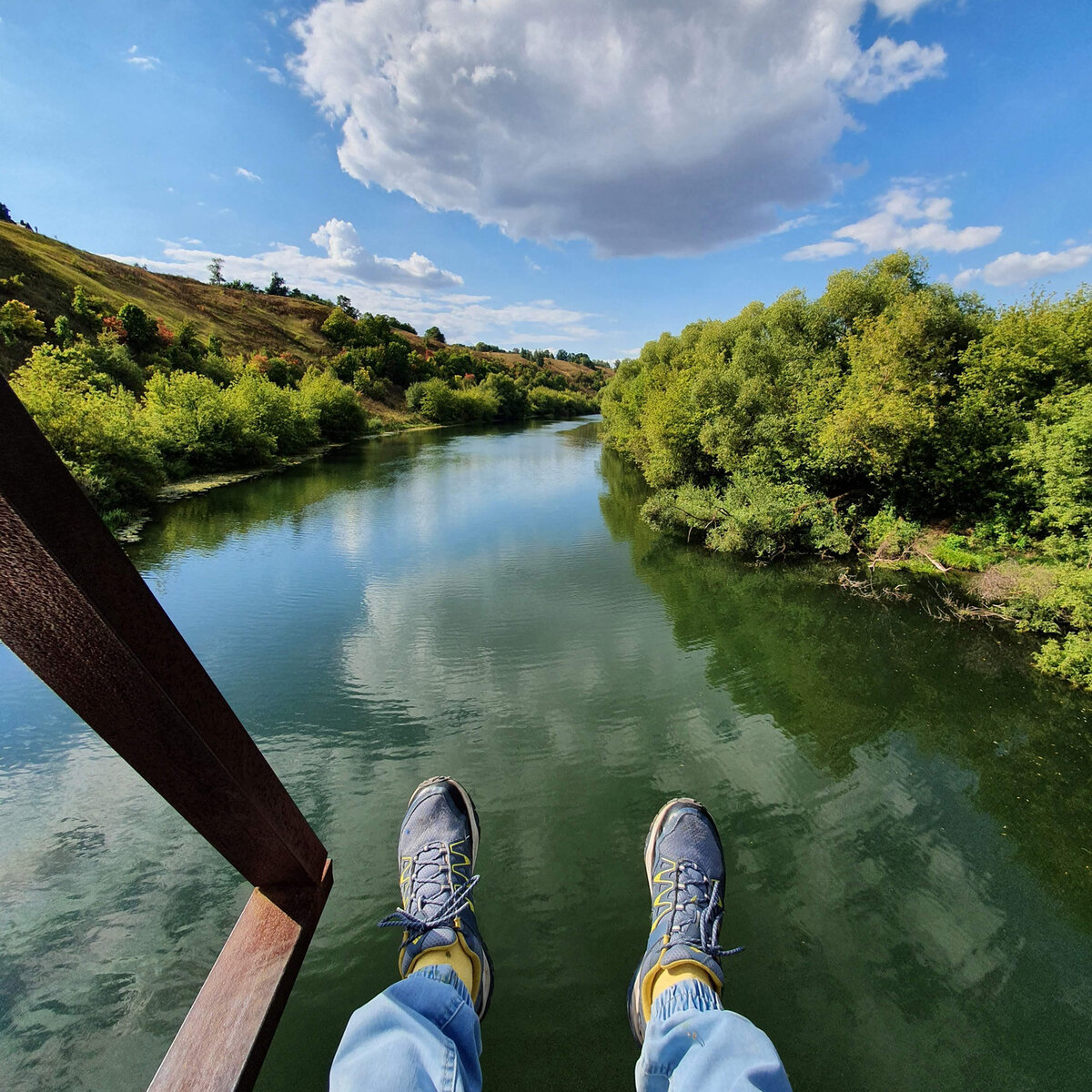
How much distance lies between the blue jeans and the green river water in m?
1.46

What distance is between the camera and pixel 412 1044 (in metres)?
1.92

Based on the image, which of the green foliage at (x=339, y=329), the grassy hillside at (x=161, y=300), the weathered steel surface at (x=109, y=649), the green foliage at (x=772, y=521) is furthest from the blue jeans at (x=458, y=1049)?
the green foliage at (x=339, y=329)

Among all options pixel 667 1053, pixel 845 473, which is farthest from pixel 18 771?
pixel 845 473

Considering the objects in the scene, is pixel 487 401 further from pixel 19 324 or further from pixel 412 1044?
pixel 412 1044

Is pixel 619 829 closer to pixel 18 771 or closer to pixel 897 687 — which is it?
pixel 897 687


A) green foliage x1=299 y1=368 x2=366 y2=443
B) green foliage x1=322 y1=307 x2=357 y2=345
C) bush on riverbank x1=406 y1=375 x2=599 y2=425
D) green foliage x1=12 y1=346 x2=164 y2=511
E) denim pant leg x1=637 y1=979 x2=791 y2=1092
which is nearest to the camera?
denim pant leg x1=637 y1=979 x2=791 y2=1092

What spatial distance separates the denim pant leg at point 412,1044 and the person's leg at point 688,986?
0.75 metres

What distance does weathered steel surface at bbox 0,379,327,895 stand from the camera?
906 mm

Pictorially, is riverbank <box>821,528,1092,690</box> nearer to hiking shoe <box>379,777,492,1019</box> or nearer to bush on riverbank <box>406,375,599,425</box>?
hiking shoe <box>379,777,492,1019</box>

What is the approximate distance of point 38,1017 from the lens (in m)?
3.39

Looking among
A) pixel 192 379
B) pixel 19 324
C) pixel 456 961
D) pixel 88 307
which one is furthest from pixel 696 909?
pixel 88 307

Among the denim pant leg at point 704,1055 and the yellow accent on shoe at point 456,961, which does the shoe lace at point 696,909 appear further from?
the yellow accent on shoe at point 456,961

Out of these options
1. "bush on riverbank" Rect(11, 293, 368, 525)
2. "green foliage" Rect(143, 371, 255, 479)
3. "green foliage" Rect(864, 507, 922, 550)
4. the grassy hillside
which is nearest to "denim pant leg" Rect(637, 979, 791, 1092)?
"green foliage" Rect(864, 507, 922, 550)

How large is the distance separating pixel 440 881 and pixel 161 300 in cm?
7401
